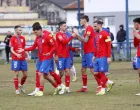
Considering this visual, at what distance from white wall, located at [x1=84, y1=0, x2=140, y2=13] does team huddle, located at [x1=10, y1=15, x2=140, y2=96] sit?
35453mm

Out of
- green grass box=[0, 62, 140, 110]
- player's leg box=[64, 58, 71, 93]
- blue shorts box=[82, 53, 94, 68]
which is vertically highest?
blue shorts box=[82, 53, 94, 68]

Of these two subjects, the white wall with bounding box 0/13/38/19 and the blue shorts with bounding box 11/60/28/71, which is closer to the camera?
the blue shorts with bounding box 11/60/28/71

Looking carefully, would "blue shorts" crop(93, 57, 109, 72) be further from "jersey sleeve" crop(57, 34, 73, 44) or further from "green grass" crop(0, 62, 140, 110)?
"jersey sleeve" crop(57, 34, 73, 44)

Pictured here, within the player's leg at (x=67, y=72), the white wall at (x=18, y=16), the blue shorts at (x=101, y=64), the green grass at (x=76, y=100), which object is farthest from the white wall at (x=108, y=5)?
the blue shorts at (x=101, y=64)

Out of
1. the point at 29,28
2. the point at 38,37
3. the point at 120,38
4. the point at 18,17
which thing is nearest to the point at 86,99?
the point at 38,37

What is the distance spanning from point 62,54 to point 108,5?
3704cm

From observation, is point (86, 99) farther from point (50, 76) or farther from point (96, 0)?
point (96, 0)

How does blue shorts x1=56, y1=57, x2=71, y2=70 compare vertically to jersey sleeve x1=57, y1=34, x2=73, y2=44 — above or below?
below

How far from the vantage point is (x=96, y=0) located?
2195 inches

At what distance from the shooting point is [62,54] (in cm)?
1822

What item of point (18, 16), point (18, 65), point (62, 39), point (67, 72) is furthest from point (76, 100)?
point (18, 16)

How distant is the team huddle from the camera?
17.1 meters

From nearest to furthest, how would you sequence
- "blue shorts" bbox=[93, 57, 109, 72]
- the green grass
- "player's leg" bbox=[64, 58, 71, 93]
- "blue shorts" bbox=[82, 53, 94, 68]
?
1. the green grass
2. "blue shorts" bbox=[93, 57, 109, 72]
3. "blue shorts" bbox=[82, 53, 94, 68]
4. "player's leg" bbox=[64, 58, 71, 93]

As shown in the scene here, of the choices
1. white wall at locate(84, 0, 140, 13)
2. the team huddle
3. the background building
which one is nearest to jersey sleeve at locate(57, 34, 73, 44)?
the team huddle
